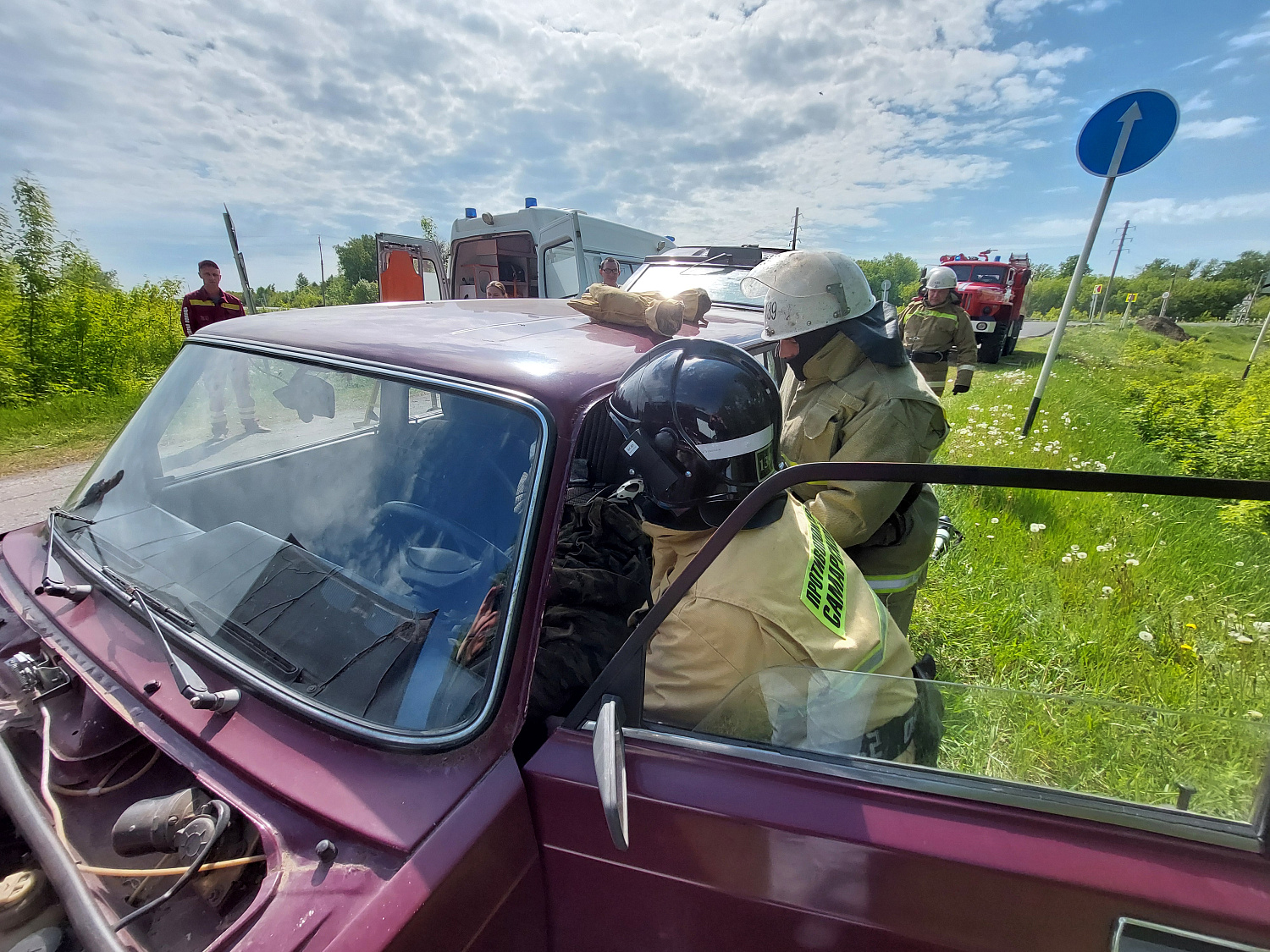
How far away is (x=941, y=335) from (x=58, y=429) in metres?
11.3

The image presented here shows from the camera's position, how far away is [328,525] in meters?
1.47

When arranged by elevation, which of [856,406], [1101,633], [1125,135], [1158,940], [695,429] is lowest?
[1101,633]

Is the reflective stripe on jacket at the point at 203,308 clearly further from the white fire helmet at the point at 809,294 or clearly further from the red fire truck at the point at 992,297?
the red fire truck at the point at 992,297

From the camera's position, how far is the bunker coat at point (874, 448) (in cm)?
209

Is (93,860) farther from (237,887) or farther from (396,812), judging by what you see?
(396,812)

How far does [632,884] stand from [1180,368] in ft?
37.0

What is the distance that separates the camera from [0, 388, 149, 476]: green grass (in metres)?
6.68

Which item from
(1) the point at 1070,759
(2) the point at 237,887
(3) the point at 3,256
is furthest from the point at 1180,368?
(3) the point at 3,256

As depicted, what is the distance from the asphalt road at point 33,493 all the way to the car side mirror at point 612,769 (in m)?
5.52

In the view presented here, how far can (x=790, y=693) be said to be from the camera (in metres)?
1.18

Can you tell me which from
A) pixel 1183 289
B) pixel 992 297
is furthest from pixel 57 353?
pixel 1183 289

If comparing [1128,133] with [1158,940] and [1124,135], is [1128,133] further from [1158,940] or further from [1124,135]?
[1158,940]

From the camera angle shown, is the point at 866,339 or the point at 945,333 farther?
the point at 945,333

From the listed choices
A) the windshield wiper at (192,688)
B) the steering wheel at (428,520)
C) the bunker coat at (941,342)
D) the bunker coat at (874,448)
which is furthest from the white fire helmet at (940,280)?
the windshield wiper at (192,688)
